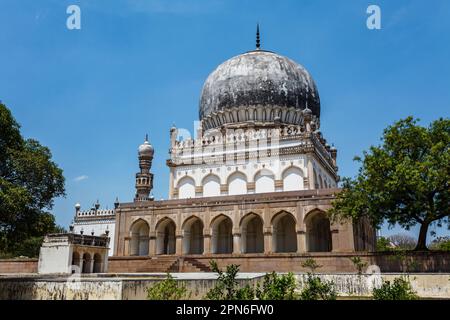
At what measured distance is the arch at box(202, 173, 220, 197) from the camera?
22906mm

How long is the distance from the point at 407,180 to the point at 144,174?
16858mm

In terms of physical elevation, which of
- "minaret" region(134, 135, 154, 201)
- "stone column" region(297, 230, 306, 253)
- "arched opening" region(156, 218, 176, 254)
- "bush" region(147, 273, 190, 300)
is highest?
"minaret" region(134, 135, 154, 201)

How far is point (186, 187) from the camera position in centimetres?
2369

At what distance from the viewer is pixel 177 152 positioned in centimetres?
2434

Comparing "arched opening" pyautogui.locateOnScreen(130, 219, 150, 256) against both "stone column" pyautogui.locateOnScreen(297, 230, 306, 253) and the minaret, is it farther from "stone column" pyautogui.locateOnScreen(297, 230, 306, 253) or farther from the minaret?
"stone column" pyautogui.locateOnScreen(297, 230, 306, 253)

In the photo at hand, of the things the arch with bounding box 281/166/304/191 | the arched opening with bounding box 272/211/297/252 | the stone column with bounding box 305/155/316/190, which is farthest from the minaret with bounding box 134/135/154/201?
the stone column with bounding box 305/155/316/190

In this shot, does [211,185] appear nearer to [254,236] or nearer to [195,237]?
[195,237]

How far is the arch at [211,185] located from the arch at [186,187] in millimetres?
696

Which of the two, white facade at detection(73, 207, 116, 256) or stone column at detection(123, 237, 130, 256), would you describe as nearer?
stone column at detection(123, 237, 130, 256)

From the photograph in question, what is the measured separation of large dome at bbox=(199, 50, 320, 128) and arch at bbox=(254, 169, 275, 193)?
348 cm

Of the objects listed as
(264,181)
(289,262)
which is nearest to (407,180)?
(289,262)

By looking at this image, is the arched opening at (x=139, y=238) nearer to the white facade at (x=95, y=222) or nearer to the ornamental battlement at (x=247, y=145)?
the ornamental battlement at (x=247, y=145)
